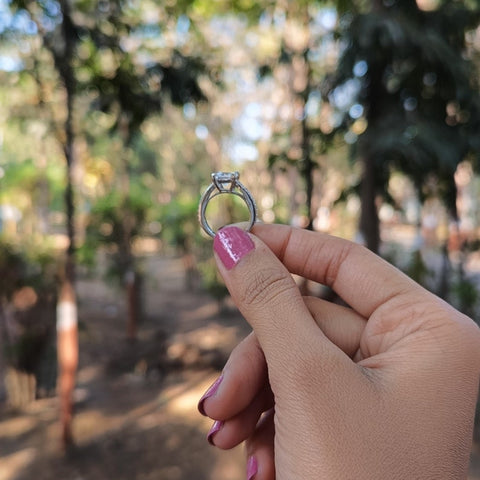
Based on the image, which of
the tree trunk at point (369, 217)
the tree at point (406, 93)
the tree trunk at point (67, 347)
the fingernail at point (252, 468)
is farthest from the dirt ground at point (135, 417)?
the fingernail at point (252, 468)

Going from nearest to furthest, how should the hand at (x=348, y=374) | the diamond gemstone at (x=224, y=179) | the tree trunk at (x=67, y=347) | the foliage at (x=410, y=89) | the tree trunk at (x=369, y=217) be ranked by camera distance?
1. the hand at (x=348, y=374)
2. the diamond gemstone at (x=224, y=179)
3. the tree trunk at (x=67, y=347)
4. the foliage at (x=410, y=89)
5. the tree trunk at (x=369, y=217)

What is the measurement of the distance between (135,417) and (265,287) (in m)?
4.81

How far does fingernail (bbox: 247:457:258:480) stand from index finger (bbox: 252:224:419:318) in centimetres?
53

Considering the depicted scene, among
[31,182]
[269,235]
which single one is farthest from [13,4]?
[31,182]

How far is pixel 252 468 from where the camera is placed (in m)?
1.11

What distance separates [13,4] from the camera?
3.37 metres

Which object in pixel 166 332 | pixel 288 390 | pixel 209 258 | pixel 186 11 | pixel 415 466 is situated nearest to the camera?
pixel 415 466

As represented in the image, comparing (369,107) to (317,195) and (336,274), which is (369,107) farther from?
(317,195)

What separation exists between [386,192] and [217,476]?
3961 millimetres

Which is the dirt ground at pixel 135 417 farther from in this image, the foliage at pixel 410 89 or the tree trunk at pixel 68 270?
the foliage at pixel 410 89

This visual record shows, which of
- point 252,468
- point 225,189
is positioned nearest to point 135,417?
point 252,468

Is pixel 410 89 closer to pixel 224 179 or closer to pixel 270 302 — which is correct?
pixel 224 179

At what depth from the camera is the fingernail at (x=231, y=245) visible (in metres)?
1.07

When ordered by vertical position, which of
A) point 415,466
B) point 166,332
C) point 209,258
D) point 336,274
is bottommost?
point 166,332
